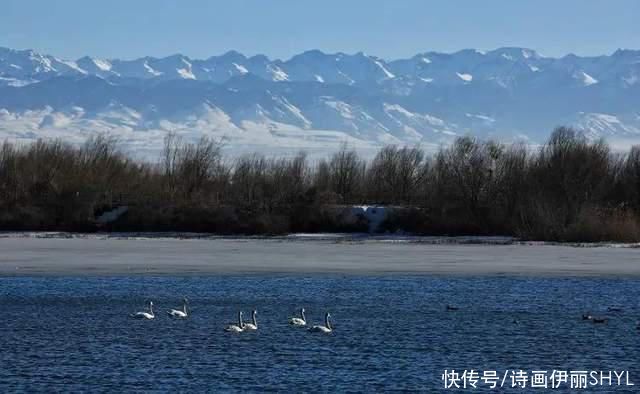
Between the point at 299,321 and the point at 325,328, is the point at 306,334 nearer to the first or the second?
the point at 325,328

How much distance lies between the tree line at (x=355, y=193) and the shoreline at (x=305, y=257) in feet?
13.0

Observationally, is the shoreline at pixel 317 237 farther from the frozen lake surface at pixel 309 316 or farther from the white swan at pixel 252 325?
the white swan at pixel 252 325

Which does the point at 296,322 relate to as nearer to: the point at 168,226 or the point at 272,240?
the point at 272,240

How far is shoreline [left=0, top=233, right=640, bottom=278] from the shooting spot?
3969 cm

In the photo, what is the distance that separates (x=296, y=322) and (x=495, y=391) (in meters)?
7.65

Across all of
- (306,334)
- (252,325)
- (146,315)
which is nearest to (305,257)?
(146,315)

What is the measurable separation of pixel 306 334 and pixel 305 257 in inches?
747

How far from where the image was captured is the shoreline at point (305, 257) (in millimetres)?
39688

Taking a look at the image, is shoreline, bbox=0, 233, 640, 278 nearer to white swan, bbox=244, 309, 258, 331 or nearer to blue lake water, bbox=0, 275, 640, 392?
blue lake water, bbox=0, 275, 640, 392

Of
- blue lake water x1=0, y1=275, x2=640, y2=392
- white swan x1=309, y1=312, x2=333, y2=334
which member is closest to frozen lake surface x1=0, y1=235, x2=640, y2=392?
blue lake water x1=0, y1=275, x2=640, y2=392

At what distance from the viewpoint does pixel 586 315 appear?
94.7ft

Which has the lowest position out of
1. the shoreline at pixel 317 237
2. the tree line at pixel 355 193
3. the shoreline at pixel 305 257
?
the shoreline at pixel 305 257

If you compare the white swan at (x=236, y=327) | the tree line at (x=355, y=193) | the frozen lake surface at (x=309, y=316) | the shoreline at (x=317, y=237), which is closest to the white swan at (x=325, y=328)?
the frozen lake surface at (x=309, y=316)

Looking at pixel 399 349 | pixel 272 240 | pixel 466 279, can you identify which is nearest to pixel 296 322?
pixel 399 349
